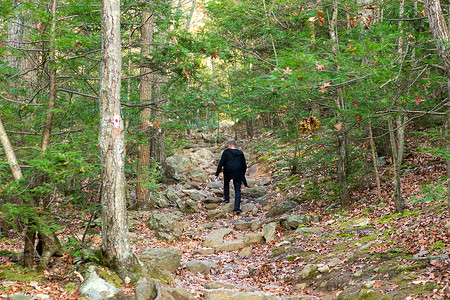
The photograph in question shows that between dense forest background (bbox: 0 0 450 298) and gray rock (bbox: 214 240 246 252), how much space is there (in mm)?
2485

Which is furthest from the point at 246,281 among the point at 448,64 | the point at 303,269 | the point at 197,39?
the point at 197,39

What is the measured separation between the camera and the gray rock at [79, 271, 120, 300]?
440 centimetres

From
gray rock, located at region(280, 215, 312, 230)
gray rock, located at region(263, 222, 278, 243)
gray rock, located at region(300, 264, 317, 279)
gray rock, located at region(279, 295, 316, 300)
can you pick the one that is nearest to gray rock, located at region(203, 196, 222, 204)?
gray rock, located at region(263, 222, 278, 243)

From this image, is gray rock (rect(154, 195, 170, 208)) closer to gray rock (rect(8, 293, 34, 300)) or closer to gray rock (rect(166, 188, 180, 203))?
gray rock (rect(166, 188, 180, 203))

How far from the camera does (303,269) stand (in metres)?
6.39

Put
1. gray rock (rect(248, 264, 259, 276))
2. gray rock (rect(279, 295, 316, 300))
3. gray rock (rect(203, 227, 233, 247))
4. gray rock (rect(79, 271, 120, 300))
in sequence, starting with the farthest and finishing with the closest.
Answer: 1. gray rock (rect(203, 227, 233, 247))
2. gray rock (rect(248, 264, 259, 276))
3. gray rock (rect(279, 295, 316, 300))
4. gray rock (rect(79, 271, 120, 300))

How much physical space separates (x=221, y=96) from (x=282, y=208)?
3995mm

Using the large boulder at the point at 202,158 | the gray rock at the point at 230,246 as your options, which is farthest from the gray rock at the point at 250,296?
the large boulder at the point at 202,158

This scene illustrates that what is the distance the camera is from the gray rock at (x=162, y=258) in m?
6.54

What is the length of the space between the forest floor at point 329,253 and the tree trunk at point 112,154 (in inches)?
19.0

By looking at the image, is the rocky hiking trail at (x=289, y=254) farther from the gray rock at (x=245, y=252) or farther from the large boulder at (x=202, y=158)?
the large boulder at (x=202, y=158)

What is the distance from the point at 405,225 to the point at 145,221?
693cm

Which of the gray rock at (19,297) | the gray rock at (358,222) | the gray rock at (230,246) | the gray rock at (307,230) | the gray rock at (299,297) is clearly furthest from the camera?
the gray rock at (230,246)

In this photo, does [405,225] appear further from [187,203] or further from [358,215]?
[187,203]
